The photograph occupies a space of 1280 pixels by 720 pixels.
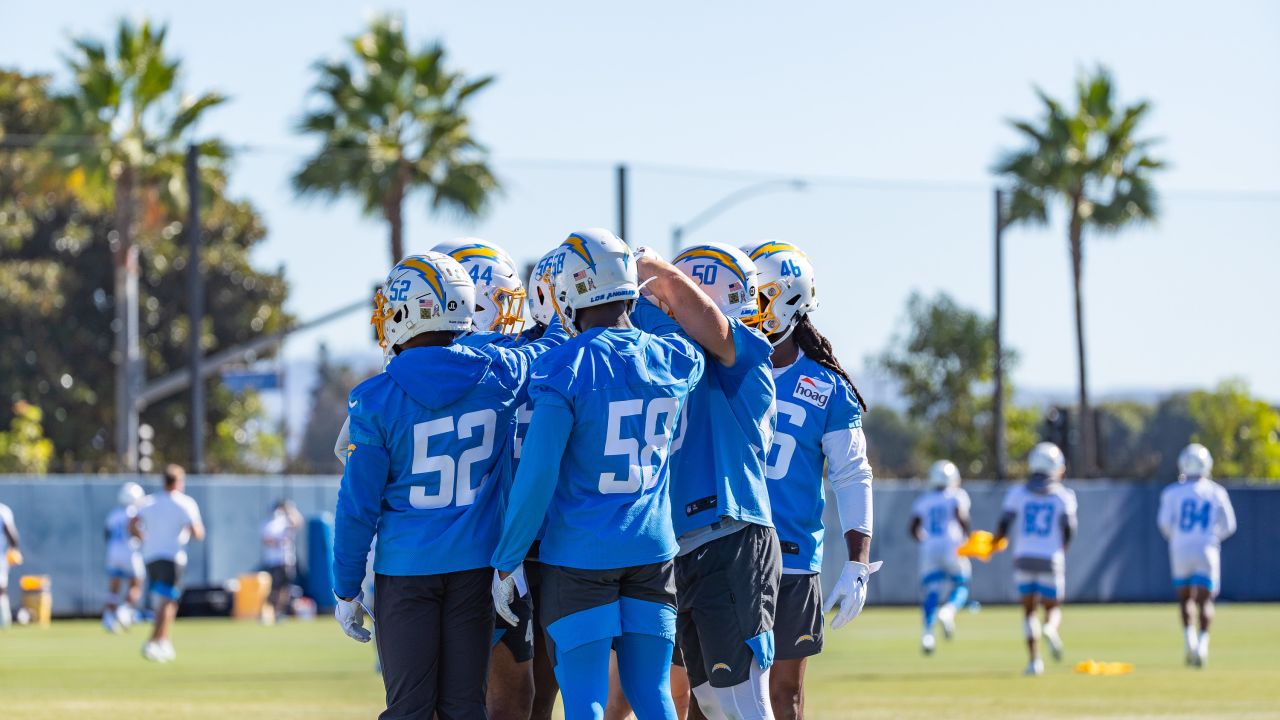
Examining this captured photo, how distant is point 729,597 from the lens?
290 inches

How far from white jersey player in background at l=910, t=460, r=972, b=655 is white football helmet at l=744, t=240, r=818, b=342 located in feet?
53.3

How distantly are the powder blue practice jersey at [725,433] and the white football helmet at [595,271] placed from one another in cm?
35

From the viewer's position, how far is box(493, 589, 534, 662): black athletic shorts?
26.1ft

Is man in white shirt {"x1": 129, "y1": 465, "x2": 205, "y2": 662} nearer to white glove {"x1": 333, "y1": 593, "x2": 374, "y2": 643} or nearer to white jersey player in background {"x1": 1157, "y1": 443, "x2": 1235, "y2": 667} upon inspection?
white jersey player in background {"x1": 1157, "y1": 443, "x2": 1235, "y2": 667}

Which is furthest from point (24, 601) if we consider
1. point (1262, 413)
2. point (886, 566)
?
point (1262, 413)

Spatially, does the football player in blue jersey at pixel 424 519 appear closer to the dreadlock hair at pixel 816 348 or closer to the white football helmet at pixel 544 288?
the white football helmet at pixel 544 288

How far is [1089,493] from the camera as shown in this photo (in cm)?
3972

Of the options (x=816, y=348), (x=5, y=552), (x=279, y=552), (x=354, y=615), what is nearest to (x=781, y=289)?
(x=816, y=348)

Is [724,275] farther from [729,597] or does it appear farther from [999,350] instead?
[999,350]

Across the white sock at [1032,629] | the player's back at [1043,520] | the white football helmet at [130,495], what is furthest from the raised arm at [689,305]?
Answer: the white football helmet at [130,495]

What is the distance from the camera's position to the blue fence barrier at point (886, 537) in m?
32.0

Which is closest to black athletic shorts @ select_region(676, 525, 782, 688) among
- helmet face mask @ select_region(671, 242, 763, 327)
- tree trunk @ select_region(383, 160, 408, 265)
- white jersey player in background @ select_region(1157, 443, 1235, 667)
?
helmet face mask @ select_region(671, 242, 763, 327)

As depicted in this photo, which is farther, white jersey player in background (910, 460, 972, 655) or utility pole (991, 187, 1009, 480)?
utility pole (991, 187, 1009, 480)

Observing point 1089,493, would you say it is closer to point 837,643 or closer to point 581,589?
point 837,643
